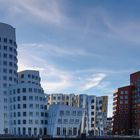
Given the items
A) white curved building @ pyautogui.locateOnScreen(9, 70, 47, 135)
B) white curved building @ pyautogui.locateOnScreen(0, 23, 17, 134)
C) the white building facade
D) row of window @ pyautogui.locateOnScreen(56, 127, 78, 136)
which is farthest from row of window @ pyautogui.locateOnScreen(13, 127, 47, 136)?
row of window @ pyautogui.locateOnScreen(56, 127, 78, 136)

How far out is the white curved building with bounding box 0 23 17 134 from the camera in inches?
7436

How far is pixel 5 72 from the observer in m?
194

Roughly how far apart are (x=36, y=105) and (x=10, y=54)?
2980 centimetres

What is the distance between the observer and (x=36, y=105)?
185125 millimetres

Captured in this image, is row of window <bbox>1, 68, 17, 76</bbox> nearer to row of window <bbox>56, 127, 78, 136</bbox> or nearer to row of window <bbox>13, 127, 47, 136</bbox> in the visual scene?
row of window <bbox>13, 127, 47, 136</bbox>

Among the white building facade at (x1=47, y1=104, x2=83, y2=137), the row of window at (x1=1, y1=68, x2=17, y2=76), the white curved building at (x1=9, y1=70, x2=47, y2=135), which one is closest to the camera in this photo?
the white curved building at (x1=9, y1=70, x2=47, y2=135)

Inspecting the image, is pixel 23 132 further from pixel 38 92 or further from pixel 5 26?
pixel 5 26

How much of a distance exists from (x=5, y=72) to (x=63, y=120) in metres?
35.8

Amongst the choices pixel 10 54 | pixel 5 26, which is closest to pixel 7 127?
pixel 10 54

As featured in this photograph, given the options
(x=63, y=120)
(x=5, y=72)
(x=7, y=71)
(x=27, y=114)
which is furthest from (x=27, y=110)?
(x=7, y=71)

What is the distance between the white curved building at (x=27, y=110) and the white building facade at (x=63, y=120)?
481 centimetres

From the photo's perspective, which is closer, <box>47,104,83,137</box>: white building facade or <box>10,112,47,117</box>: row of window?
<box>10,112,47,117</box>: row of window

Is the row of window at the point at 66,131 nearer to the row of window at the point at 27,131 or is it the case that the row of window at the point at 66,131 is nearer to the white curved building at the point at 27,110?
the white curved building at the point at 27,110

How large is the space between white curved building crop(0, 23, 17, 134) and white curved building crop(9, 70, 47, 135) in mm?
3687
